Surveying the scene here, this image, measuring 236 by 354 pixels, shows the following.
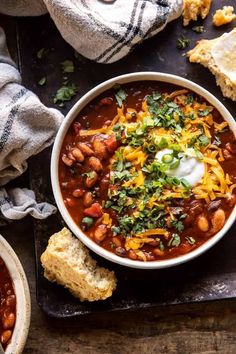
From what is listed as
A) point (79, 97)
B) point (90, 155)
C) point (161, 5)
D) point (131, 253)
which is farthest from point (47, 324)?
point (161, 5)

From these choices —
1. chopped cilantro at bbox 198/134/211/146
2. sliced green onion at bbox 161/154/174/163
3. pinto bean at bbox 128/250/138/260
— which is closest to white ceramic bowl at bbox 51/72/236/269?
pinto bean at bbox 128/250/138/260

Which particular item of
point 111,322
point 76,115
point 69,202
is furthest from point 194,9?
point 111,322

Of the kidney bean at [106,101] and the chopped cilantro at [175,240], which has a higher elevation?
the kidney bean at [106,101]

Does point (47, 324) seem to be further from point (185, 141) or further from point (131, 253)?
point (185, 141)

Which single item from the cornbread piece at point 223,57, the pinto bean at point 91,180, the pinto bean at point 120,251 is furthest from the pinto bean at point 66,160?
the cornbread piece at point 223,57

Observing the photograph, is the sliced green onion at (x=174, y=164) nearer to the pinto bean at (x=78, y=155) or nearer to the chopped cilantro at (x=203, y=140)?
the chopped cilantro at (x=203, y=140)
